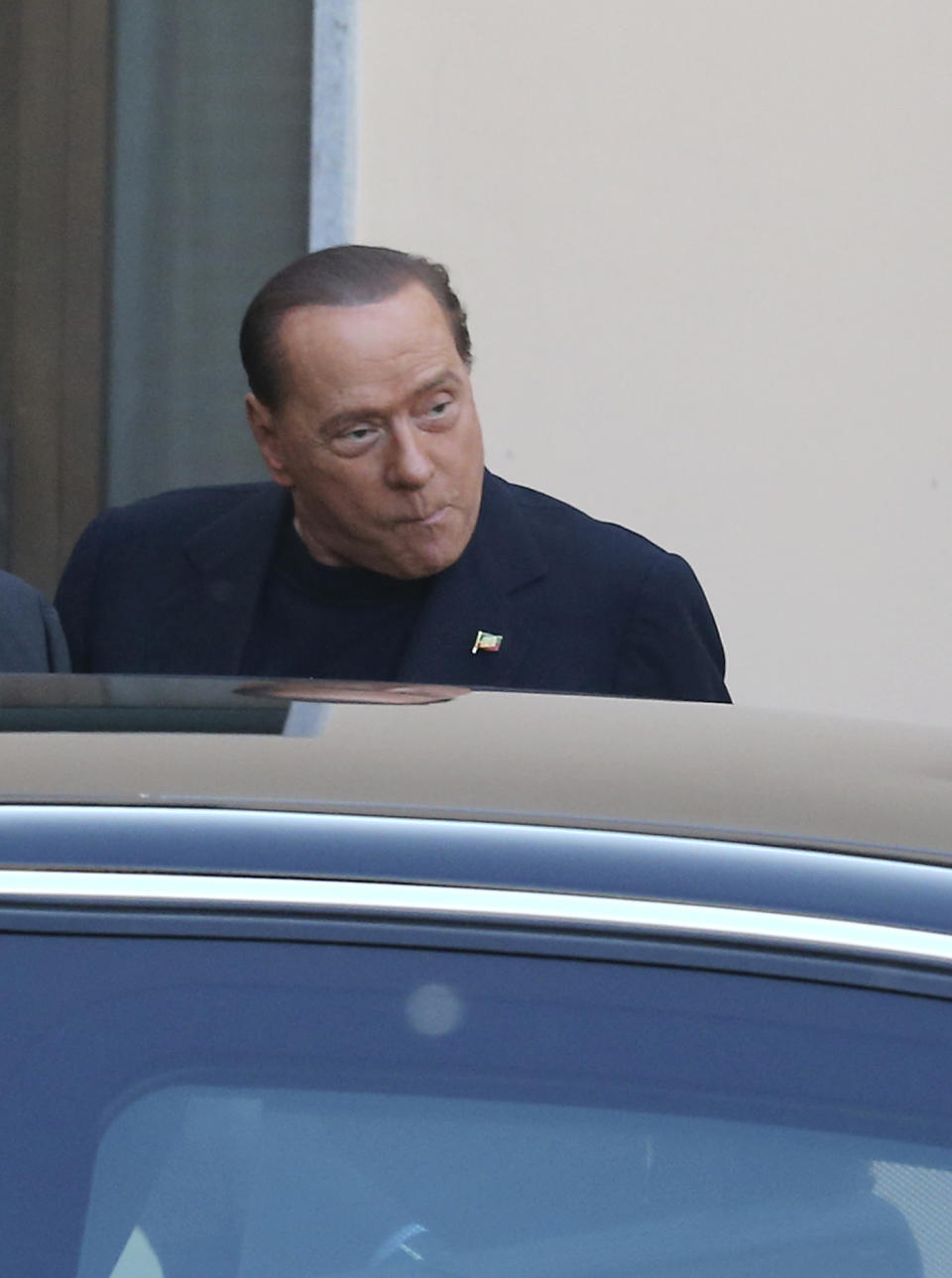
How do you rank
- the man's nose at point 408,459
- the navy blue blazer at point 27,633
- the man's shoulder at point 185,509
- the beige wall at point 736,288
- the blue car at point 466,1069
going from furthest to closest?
the beige wall at point 736,288, the man's shoulder at point 185,509, the man's nose at point 408,459, the navy blue blazer at point 27,633, the blue car at point 466,1069

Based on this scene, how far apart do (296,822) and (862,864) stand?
371 millimetres

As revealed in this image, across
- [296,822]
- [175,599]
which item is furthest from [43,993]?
[175,599]

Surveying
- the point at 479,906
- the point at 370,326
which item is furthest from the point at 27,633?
the point at 479,906

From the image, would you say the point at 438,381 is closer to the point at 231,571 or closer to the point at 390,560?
the point at 390,560

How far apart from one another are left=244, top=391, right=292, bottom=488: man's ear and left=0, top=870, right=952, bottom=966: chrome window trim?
1755mm

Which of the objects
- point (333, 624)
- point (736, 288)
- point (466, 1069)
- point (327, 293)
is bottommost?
point (333, 624)

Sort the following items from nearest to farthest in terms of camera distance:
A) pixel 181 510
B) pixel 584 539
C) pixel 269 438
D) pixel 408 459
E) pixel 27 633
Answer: pixel 27 633, pixel 408 459, pixel 584 539, pixel 269 438, pixel 181 510

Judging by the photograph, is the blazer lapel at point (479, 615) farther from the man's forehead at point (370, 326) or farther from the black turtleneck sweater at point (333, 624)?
the man's forehead at point (370, 326)

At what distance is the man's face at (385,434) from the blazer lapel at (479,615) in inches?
1.4

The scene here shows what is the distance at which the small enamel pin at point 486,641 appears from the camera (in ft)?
9.12

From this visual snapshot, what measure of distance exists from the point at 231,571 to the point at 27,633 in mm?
452

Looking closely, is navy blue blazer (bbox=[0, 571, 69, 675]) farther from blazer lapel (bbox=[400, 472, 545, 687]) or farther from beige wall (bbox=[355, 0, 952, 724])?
beige wall (bbox=[355, 0, 952, 724])

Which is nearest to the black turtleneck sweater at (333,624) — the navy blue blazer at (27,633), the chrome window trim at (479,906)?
the navy blue blazer at (27,633)

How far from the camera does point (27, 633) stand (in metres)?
2.56
